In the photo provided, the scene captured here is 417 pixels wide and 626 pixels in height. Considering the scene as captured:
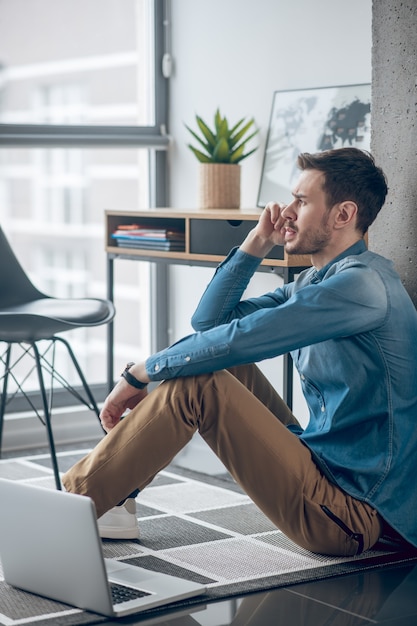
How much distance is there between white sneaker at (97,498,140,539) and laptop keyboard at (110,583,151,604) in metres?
0.43

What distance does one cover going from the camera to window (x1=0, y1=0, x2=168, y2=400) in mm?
4098

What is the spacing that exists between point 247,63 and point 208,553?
2.04 meters

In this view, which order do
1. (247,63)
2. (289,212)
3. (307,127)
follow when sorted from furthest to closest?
(247,63), (307,127), (289,212)

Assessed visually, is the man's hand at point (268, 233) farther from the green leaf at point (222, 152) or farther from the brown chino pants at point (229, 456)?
the green leaf at point (222, 152)

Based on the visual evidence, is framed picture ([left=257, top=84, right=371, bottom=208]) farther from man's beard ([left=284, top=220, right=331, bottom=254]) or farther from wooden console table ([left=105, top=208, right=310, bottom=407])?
man's beard ([left=284, top=220, right=331, bottom=254])

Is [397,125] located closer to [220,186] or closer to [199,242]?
[199,242]

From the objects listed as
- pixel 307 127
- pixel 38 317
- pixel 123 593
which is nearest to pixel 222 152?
pixel 307 127

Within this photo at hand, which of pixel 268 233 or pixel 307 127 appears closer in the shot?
pixel 268 233

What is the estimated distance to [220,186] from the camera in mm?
3732

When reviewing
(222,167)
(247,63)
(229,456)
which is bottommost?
(229,456)

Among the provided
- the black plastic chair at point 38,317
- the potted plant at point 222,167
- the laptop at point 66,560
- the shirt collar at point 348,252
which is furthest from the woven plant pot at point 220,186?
the laptop at point 66,560

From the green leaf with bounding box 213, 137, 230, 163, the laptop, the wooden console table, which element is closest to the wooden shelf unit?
the wooden console table

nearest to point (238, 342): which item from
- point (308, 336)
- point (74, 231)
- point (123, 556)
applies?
point (308, 336)

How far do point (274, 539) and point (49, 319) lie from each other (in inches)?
35.9
